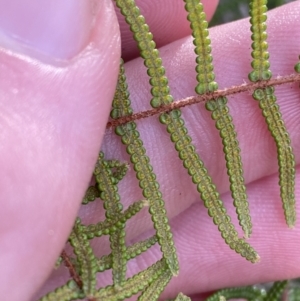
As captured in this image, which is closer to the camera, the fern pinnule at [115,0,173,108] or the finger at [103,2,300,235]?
the fern pinnule at [115,0,173,108]

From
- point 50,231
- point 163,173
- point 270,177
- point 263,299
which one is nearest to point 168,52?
point 163,173

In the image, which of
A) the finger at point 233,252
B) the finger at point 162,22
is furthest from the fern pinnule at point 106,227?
the finger at point 162,22

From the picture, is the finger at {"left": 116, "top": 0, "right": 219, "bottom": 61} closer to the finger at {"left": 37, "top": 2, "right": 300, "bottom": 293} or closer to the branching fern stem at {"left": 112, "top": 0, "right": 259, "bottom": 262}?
the finger at {"left": 37, "top": 2, "right": 300, "bottom": 293}

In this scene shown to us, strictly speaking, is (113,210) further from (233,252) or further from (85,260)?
(233,252)

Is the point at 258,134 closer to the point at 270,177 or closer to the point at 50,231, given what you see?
the point at 270,177

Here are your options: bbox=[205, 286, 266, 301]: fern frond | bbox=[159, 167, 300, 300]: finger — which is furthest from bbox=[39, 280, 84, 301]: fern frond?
bbox=[205, 286, 266, 301]: fern frond

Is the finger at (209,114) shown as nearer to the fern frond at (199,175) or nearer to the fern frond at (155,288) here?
the fern frond at (199,175)
